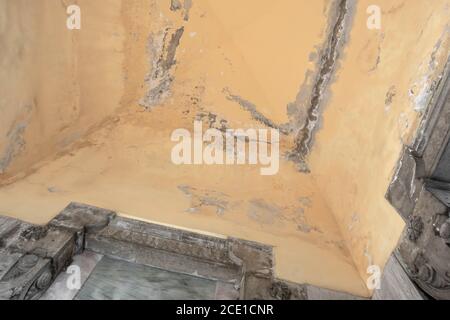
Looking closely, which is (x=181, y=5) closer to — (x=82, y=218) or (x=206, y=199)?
(x=206, y=199)

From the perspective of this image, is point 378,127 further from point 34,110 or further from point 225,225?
point 34,110

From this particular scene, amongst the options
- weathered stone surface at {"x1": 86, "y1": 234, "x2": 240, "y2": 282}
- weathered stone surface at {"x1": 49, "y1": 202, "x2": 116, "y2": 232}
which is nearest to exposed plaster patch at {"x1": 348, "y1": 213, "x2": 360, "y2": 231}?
weathered stone surface at {"x1": 86, "y1": 234, "x2": 240, "y2": 282}

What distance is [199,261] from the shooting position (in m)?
2.28

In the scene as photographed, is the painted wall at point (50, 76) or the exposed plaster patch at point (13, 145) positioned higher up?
the painted wall at point (50, 76)

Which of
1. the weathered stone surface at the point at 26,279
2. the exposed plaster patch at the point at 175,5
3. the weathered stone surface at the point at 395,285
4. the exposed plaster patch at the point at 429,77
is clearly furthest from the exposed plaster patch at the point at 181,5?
the weathered stone surface at the point at 395,285

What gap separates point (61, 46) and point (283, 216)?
2354 millimetres

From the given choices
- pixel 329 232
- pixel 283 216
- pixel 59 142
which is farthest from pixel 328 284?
pixel 59 142

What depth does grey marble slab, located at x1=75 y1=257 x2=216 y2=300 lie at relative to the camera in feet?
6.96

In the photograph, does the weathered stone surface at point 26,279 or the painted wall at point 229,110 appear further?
the painted wall at point 229,110

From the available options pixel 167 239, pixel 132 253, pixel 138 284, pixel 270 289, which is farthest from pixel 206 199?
pixel 270 289

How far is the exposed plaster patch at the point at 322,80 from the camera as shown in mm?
2922

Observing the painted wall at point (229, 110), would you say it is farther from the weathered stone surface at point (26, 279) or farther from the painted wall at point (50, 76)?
the weathered stone surface at point (26, 279)

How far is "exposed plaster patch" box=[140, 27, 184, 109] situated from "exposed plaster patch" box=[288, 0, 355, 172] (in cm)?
130

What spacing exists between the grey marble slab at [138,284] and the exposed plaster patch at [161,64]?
5.97 feet
